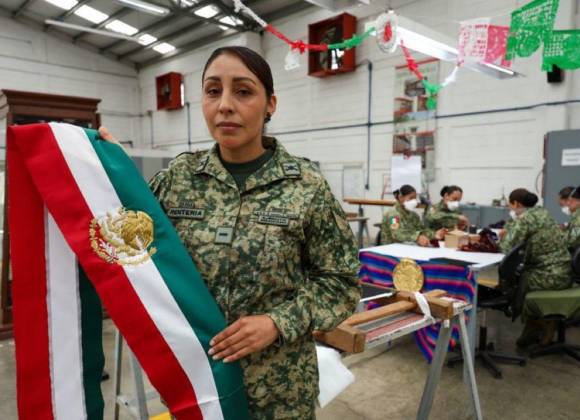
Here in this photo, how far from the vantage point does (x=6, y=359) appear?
313cm

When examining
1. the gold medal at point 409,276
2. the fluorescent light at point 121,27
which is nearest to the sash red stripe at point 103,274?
the gold medal at point 409,276

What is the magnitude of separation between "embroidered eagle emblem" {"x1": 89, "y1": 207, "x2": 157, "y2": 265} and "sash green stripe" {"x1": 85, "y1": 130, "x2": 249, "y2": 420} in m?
0.01

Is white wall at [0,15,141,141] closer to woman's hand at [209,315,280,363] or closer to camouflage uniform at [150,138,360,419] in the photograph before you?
camouflage uniform at [150,138,360,419]

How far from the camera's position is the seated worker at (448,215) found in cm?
482

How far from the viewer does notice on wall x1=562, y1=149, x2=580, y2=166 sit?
482 centimetres

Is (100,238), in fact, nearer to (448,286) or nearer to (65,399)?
(65,399)

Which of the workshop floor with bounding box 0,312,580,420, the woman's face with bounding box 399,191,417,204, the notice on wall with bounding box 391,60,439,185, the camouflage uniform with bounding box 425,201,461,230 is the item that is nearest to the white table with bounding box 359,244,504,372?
the workshop floor with bounding box 0,312,580,420

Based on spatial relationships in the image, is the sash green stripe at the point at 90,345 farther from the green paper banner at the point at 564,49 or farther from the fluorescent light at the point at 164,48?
the fluorescent light at the point at 164,48

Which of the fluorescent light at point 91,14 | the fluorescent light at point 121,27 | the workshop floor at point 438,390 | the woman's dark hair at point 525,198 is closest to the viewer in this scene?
the workshop floor at point 438,390

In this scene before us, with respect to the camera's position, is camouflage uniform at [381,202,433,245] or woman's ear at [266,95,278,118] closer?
woman's ear at [266,95,278,118]

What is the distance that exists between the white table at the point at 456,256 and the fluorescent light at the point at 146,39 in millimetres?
9067

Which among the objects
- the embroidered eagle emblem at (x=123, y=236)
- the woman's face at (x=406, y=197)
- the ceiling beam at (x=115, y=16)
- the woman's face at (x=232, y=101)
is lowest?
the woman's face at (x=406, y=197)

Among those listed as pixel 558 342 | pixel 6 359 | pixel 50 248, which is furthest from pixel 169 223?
pixel 558 342

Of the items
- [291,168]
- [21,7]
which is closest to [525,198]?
[291,168]
